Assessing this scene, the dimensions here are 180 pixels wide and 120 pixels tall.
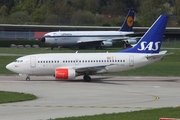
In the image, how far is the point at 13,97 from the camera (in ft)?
105

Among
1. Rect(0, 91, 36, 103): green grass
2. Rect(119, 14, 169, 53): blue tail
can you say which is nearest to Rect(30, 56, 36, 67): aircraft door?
Rect(119, 14, 169, 53): blue tail

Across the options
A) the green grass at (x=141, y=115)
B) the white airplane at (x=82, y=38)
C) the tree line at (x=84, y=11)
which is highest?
the tree line at (x=84, y=11)

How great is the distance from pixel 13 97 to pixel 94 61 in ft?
45.5

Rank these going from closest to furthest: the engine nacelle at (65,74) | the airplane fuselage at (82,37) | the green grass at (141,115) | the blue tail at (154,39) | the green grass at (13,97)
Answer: the green grass at (141,115) → the green grass at (13,97) → the engine nacelle at (65,74) → the blue tail at (154,39) → the airplane fuselage at (82,37)

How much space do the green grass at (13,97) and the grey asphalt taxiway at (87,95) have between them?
696 mm

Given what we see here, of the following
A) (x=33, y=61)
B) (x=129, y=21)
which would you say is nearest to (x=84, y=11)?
(x=129, y=21)

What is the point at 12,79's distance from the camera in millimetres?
45781

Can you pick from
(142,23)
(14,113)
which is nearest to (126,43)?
(142,23)

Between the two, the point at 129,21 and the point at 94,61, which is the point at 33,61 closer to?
the point at 94,61

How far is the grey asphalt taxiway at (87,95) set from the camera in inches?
1038

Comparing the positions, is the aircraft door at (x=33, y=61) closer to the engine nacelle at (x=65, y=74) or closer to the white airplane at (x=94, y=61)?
the white airplane at (x=94, y=61)

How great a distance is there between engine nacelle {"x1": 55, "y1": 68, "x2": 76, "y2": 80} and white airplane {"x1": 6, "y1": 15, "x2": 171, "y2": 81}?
0.35m

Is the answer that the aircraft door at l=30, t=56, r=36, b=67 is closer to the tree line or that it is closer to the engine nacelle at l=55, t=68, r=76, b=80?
the engine nacelle at l=55, t=68, r=76, b=80

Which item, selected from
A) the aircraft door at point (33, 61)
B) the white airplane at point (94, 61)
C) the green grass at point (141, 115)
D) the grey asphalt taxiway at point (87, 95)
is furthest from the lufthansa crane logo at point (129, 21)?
the green grass at point (141, 115)
